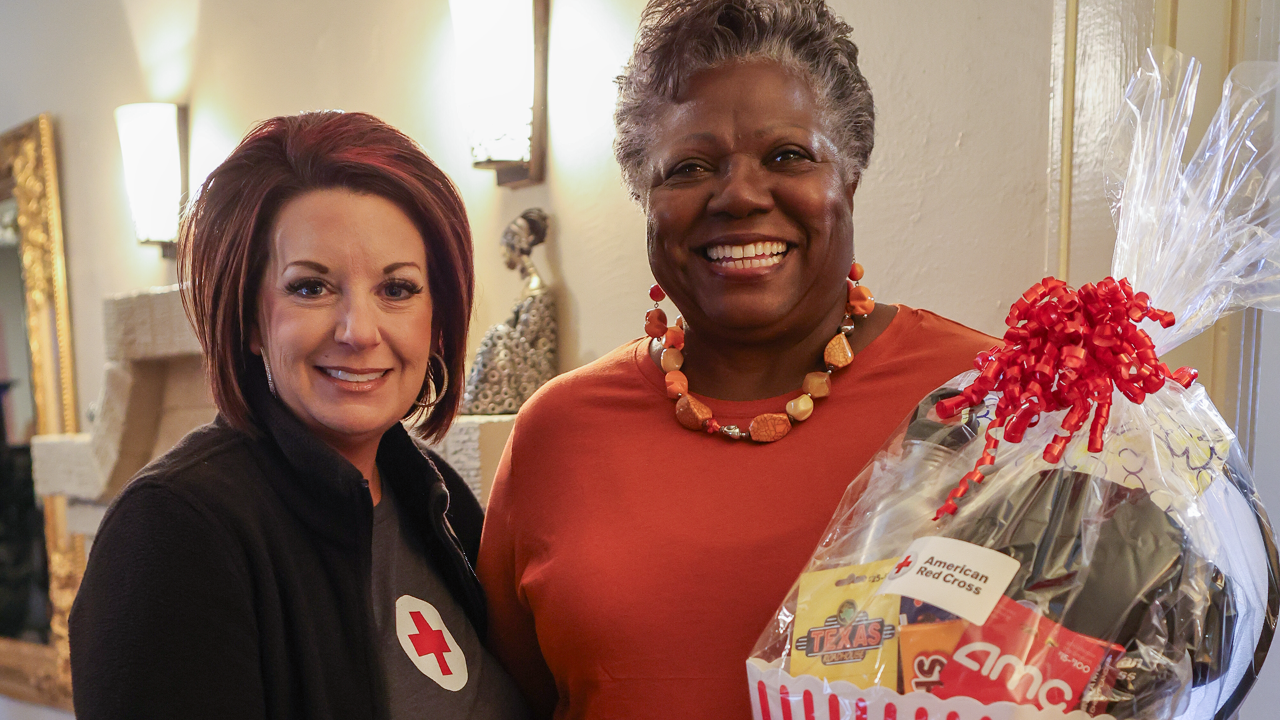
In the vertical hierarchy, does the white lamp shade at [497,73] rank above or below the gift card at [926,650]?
above

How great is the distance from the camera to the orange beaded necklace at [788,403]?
959mm

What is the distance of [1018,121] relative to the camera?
117 centimetres

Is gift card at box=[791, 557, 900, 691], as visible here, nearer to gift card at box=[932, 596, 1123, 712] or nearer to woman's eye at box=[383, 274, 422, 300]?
gift card at box=[932, 596, 1123, 712]

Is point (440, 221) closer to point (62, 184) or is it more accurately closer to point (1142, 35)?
point (1142, 35)

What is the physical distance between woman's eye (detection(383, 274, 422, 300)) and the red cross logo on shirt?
330 mm

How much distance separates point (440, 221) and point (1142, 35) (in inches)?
30.3

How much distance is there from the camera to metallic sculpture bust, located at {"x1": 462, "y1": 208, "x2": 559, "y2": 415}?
184cm

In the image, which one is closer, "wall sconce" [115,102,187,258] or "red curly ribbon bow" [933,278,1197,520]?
"red curly ribbon bow" [933,278,1197,520]

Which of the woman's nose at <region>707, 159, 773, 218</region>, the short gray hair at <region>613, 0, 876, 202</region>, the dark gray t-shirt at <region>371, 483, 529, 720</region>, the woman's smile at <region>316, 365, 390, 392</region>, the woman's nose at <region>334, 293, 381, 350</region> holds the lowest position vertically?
the dark gray t-shirt at <region>371, 483, 529, 720</region>

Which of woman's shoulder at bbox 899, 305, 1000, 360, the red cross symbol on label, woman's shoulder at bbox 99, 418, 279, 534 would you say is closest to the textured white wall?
woman's shoulder at bbox 899, 305, 1000, 360

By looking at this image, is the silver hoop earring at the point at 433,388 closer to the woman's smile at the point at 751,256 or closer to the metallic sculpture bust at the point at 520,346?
the woman's smile at the point at 751,256

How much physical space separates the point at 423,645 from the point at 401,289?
367 mm

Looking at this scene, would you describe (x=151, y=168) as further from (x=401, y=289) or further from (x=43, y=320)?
(x=401, y=289)

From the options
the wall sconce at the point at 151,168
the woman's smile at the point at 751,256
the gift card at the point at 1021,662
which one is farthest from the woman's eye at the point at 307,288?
the wall sconce at the point at 151,168
